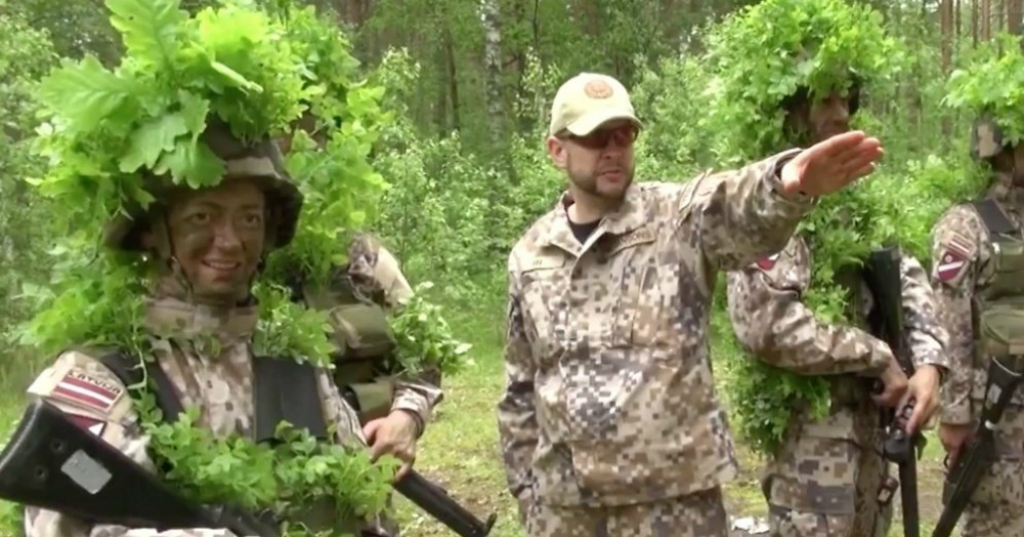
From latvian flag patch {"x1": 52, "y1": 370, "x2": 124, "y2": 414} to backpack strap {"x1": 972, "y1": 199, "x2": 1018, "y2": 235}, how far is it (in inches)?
160

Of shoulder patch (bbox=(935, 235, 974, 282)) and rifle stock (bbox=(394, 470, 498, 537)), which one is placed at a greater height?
shoulder patch (bbox=(935, 235, 974, 282))

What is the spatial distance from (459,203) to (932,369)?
10.1 m

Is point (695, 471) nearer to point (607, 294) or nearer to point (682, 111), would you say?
point (607, 294)

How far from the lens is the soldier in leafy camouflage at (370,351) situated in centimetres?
377

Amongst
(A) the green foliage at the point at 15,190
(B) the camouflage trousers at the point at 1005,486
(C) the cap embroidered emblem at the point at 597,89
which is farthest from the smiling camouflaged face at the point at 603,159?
(A) the green foliage at the point at 15,190

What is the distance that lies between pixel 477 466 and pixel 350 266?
4.40m

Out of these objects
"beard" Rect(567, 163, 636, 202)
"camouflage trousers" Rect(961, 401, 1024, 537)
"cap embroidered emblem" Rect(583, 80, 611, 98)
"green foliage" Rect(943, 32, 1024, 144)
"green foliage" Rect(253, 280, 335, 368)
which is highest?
"green foliage" Rect(943, 32, 1024, 144)

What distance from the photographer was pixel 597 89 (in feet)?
13.0

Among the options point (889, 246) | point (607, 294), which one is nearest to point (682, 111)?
point (889, 246)

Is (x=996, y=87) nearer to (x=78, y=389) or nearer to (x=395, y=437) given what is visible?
(x=395, y=437)

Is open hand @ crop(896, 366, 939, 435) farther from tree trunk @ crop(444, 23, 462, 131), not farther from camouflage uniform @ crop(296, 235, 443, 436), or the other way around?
tree trunk @ crop(444, 23, 462, 131)

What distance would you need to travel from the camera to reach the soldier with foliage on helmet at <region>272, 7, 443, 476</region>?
11.2 feet

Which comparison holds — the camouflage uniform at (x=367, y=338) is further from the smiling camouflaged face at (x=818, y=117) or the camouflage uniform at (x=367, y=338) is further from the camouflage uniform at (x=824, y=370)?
the smiling camouflaged face at (x=818, y=117)

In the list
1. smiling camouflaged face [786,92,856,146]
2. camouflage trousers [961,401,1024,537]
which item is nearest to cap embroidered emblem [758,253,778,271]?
smiling camouflaged face [786,92,856,146]
